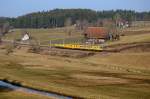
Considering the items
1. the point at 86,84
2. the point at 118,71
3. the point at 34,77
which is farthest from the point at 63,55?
the point at 86,84

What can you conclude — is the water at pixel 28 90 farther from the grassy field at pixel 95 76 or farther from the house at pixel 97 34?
the house at pixel 97 34

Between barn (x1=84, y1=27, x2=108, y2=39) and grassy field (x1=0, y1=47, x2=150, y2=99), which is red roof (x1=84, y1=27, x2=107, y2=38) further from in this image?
grassy field (x1=0, y1=47, x2=150, y2=99)

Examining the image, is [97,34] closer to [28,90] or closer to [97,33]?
[97,33]

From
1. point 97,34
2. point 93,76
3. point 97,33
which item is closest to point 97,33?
point 97,33

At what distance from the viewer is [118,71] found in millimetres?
94375

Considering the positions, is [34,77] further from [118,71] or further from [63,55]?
[63,55]

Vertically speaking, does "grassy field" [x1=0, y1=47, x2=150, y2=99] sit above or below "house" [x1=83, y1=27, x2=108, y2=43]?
below

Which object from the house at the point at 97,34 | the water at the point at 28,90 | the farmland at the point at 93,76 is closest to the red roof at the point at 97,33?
the house at the point at 97,34

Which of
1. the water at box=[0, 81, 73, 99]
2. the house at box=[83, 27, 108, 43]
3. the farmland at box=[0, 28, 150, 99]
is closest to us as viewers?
the water at box=[0, 81, 73, 99]

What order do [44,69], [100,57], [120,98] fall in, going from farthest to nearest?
[100,57]
[44,69]
[120,98]

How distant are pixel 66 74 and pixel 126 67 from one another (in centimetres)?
1938

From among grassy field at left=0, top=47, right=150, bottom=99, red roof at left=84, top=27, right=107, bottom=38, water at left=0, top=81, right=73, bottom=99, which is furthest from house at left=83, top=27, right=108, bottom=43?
water at left=0, top=81, right=73, bottom=99

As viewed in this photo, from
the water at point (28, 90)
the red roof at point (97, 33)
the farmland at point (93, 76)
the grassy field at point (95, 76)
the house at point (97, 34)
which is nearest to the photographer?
the water at point (28, 90)

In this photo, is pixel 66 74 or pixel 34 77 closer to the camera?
pixel 34 77
